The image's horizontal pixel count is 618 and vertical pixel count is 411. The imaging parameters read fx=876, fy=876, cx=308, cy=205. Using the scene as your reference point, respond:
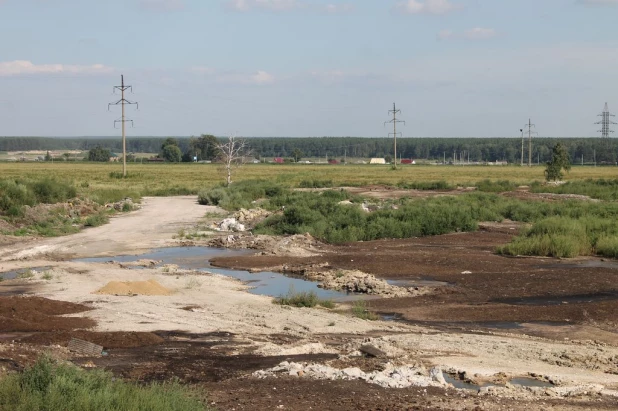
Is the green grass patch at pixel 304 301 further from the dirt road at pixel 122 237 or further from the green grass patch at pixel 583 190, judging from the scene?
the green grass patch at pixel 583 190

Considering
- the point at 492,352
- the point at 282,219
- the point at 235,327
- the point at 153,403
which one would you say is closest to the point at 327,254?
the point at 282,219

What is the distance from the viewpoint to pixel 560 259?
2925cm

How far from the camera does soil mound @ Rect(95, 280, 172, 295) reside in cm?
2141

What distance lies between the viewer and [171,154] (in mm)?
184250

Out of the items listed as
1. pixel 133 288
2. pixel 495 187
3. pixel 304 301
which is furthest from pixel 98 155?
pixel 304 301

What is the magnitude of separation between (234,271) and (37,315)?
10365mm

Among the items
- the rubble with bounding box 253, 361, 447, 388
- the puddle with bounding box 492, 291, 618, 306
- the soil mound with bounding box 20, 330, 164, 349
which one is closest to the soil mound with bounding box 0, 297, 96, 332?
the soil mound with bounding box 20, 330, 164, 349

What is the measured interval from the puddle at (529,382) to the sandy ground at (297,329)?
0.55 ft

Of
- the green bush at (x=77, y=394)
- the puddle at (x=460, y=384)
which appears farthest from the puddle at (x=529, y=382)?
Result: the green bush at (x=77, y=394)

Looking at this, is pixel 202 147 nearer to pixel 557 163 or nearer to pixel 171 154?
pixel 171 154

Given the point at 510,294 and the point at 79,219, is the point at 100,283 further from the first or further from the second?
the point at 79,219

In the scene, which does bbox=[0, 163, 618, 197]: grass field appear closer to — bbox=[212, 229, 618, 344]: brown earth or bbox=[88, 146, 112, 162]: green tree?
bbox=[212, 229, 618, 344]: brown earth

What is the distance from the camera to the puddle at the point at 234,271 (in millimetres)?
23141

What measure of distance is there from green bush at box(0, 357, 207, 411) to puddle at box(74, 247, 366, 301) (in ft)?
39.4
